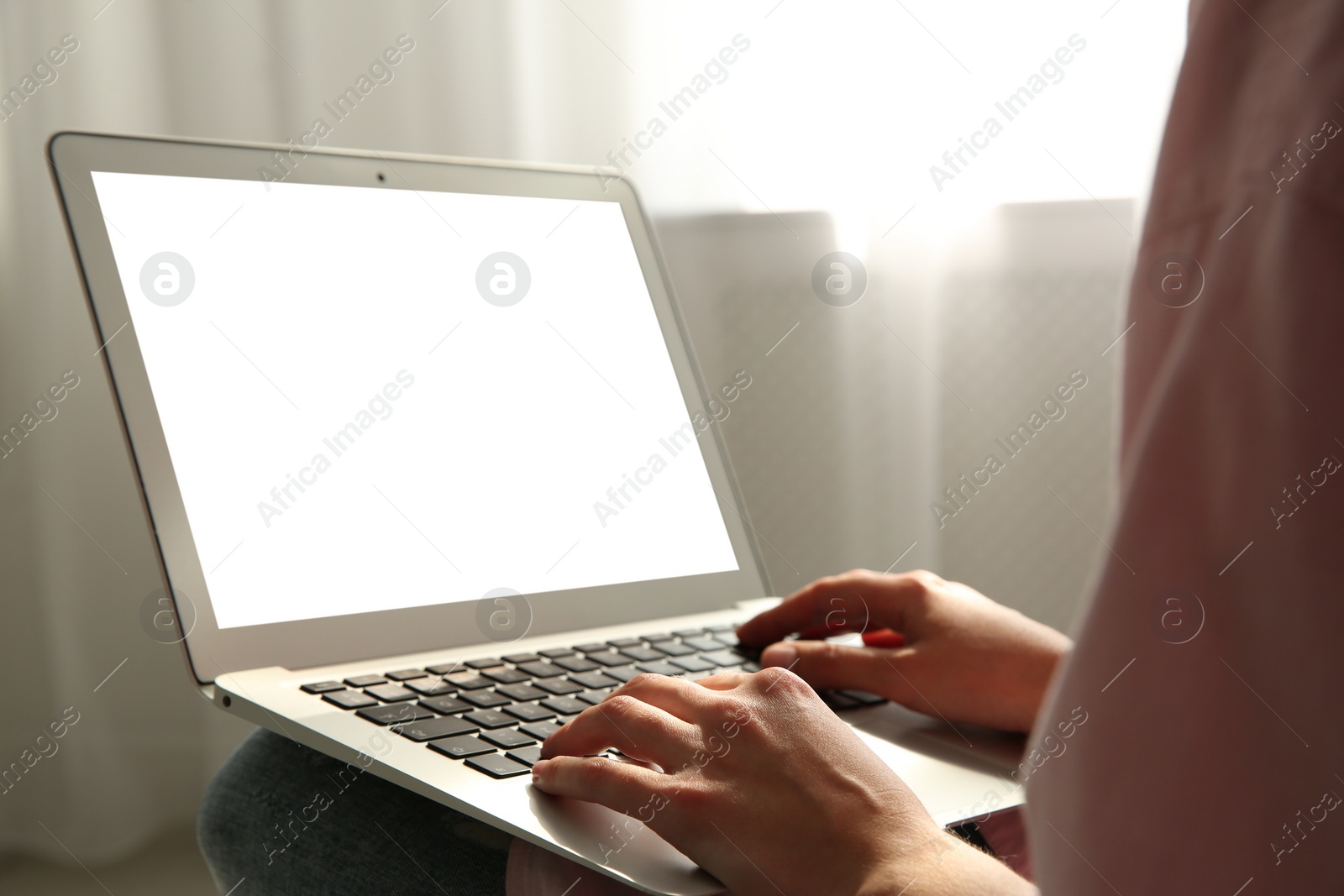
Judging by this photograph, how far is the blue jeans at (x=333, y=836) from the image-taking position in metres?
0.56

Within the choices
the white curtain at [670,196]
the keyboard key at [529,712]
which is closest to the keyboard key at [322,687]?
the keyboard key at [529,712]

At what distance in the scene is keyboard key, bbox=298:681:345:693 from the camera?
0.57m

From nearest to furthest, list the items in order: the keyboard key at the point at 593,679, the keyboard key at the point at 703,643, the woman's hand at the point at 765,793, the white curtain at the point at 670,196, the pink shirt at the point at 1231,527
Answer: the pink shirt at the point at 1231,527
the woman's hand at the point at 765,793
the keyboard key at the point at 593,679
the keyboard key at the point at 703,643
the white curtain at the point at 670,196

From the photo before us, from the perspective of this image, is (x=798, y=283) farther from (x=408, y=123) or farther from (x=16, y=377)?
(x=16, y=377)

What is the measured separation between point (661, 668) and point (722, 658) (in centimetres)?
6

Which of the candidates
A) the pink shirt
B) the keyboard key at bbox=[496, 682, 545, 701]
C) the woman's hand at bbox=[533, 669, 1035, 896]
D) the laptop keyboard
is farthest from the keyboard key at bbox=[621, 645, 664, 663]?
the pink shirt

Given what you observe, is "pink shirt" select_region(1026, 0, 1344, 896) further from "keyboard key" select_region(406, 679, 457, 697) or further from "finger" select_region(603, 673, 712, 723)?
"keyboard key" select_region(406, 679, 457, 697)

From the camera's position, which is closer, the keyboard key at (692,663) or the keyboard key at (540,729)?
the keyboard key at (540,729)

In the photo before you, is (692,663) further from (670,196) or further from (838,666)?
(670,196)

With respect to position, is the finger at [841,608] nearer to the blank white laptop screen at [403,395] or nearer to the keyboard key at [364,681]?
the blank white laptop screen at [403,395]

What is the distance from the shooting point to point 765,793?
0.44 meters

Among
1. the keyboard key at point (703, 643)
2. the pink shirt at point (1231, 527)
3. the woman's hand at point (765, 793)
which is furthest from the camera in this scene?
the keyboard key at point (703, 643)

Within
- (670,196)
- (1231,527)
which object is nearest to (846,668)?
(1231,527)

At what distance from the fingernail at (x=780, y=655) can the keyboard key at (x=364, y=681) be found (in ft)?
0.83
